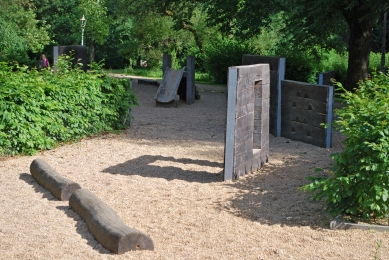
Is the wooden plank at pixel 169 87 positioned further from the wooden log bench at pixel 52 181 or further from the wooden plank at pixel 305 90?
the wooden log bench at pixel 52 181

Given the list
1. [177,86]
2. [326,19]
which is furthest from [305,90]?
[326,19]

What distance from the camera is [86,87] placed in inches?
455

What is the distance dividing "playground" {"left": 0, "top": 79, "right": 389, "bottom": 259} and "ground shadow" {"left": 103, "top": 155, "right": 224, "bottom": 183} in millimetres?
15

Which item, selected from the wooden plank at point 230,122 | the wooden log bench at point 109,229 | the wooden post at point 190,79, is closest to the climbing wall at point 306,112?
the wooden plank at point 230,122

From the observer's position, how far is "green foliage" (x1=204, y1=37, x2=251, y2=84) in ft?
86.9

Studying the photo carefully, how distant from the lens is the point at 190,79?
60.6 feet

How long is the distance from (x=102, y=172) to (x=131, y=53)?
95.7 ft

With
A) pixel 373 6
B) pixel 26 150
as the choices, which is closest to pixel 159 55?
pixel 373 6

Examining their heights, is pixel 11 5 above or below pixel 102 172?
above

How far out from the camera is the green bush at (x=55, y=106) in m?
10.1

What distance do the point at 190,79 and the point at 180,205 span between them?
36.8ft

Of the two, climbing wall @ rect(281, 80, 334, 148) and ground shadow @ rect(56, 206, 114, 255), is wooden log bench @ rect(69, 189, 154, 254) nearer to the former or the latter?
ground shadow @ rect(56, 206, 114, 255)

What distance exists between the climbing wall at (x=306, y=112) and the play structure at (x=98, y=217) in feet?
16.4

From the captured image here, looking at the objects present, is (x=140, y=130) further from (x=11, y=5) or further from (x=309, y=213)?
(x=11, y=5)
